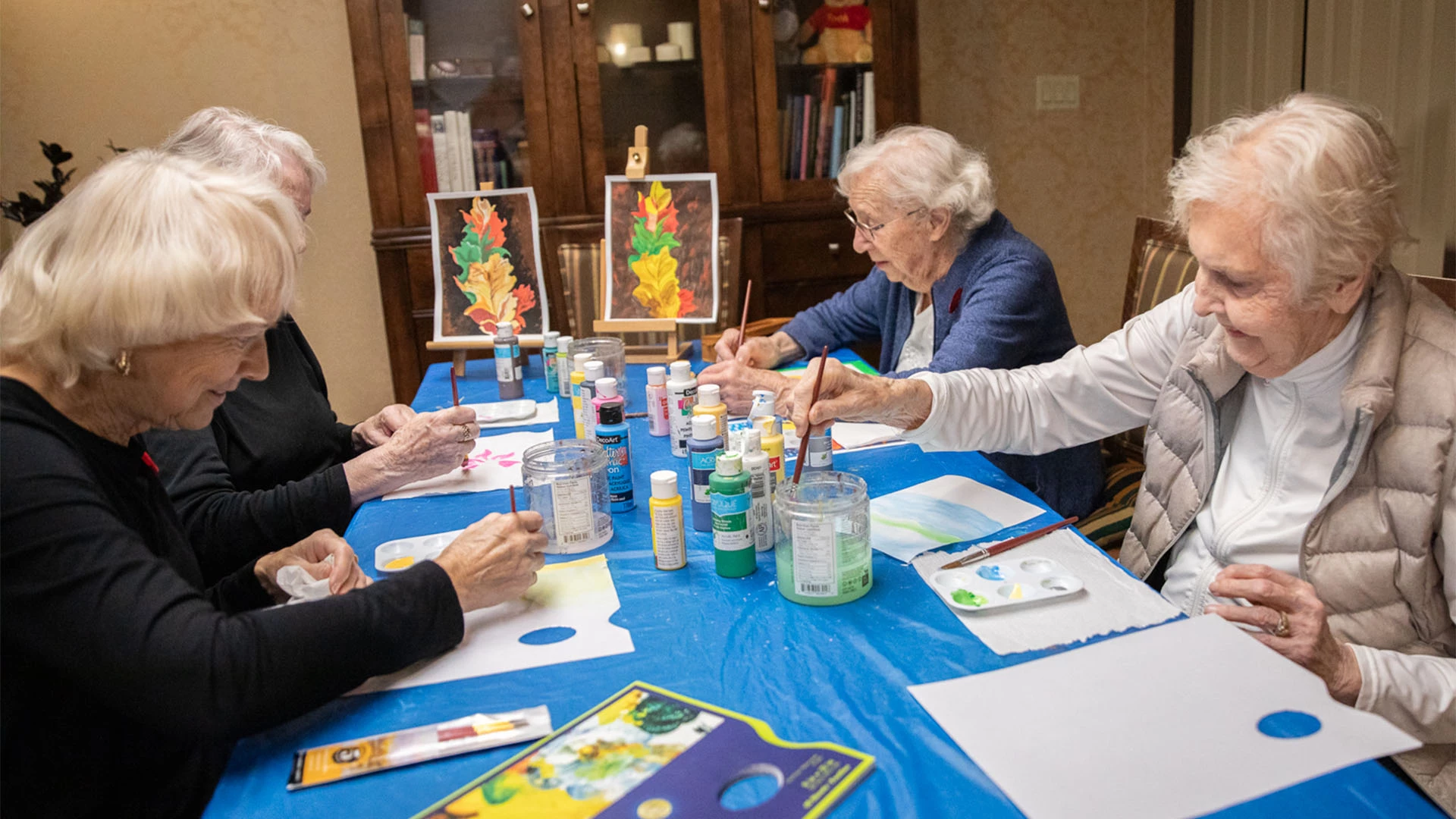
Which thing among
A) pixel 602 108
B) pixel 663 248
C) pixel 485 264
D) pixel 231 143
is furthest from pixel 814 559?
pixel 602 108

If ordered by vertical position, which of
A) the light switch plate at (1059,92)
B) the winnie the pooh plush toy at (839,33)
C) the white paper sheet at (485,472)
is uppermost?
the winnie the pooh plush toy at (839,33)

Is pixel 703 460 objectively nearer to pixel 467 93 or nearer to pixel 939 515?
pixel 939 515

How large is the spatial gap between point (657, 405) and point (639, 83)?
194 centimetres

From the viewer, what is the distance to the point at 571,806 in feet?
2.84

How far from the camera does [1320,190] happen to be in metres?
1.20

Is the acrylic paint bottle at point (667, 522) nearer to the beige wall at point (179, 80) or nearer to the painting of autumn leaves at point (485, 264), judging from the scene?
the painting of autumn leaves at point (485, 264)

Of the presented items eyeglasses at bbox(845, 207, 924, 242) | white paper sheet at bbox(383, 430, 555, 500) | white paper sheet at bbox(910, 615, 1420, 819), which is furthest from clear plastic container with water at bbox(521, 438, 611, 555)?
eyeglasses at bbox(845, 207, 924, 242)

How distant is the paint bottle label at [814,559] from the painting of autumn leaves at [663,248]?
1.62 m

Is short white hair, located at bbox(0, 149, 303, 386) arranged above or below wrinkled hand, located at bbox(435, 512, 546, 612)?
above

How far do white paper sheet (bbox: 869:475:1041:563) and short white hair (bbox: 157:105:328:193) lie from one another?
1196 mm

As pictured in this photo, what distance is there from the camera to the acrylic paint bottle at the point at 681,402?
1.81m

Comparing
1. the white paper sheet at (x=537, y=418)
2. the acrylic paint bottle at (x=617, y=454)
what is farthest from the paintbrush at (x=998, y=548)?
the white paper sheet at (x=537, y=418)

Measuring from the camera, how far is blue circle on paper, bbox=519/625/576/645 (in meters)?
1.17

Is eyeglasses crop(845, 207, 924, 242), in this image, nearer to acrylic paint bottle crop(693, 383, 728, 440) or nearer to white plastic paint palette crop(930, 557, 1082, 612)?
acrylic paint bottle crop(693, 383, 728, 440)
